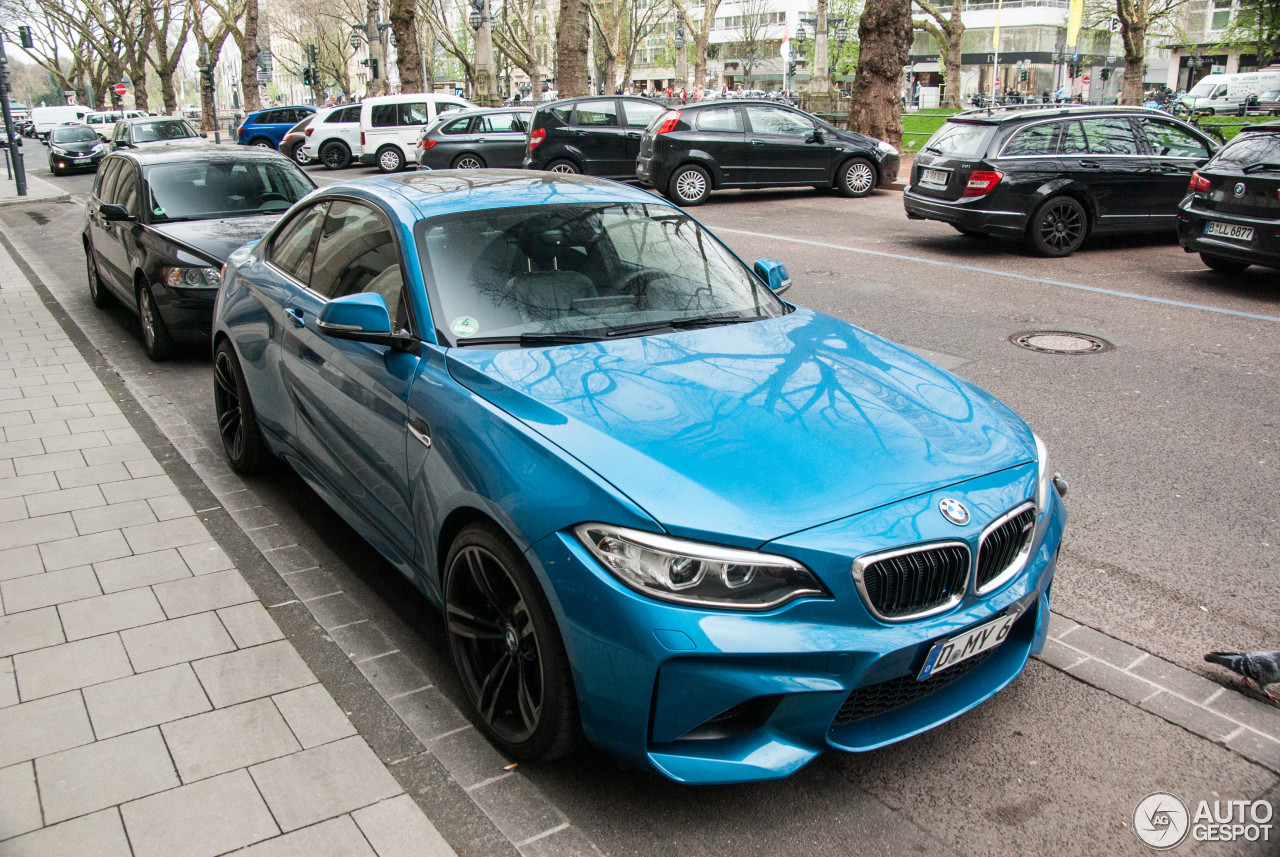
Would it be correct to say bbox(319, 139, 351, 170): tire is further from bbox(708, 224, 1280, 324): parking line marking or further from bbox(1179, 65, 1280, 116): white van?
bbox(1179, 65, 1280, 116): white van

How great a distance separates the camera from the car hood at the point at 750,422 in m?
2.68

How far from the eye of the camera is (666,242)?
433 cm

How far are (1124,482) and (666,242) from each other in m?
2.72

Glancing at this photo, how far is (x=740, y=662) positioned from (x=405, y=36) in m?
36.3

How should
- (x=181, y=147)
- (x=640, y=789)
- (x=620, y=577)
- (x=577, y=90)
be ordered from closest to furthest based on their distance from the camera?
(x=620, y=577) < (x=640, y=789) < (x=181, y=147) < (x=577, y=90)

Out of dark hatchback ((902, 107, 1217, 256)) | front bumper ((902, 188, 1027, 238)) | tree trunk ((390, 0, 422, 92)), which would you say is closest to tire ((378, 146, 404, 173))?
tree trunk ((390, 0, 422, 92))

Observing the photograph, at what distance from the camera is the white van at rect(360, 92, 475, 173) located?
87.5ft

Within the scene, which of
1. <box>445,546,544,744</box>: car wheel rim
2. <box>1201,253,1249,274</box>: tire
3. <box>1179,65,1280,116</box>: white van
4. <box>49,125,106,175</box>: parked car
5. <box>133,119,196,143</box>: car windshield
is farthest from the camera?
<box>1179,65,1280,116</box>: white van

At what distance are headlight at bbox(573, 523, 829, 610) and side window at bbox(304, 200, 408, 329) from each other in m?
1.59

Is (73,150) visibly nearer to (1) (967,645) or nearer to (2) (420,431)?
(2) (420,431)

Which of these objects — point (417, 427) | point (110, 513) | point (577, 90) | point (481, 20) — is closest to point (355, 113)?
point (577, 90)

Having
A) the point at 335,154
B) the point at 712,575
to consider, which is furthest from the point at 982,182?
the point at 335,154

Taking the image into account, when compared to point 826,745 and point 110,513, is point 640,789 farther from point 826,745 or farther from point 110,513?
point 110,513

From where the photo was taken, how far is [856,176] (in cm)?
1823
